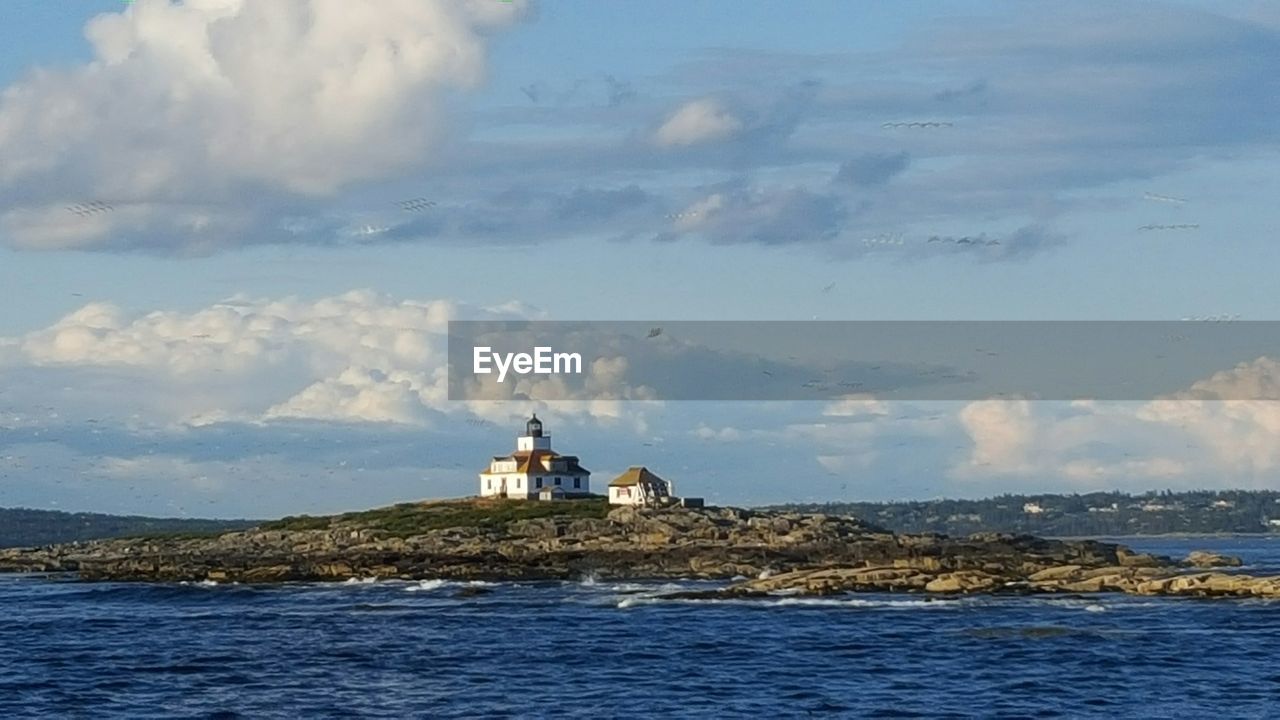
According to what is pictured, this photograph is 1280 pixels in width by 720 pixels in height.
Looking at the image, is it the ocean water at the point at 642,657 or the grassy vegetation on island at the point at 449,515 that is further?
the grassy vegetation on island at the point at 449,515

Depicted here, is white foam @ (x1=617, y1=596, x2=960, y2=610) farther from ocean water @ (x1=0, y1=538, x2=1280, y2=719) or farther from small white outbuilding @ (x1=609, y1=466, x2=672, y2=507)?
small white outbuilding @ (x1=609, y1=466, x2=672, y2=507)

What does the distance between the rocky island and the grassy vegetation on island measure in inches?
11.8

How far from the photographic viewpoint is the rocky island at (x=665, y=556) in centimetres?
11281

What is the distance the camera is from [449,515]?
547ft

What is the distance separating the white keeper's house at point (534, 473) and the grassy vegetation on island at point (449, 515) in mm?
3501

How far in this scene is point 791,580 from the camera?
112438 mm

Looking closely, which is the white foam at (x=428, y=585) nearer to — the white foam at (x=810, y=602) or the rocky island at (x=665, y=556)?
the rocky island at (x=665, y=556)

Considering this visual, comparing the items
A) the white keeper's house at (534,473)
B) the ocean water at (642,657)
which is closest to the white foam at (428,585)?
the ocean water at (642,657)

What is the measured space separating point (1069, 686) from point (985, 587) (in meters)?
43.5

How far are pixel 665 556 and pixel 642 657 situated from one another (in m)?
58.9

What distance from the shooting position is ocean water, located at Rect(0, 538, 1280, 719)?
63.0 metres

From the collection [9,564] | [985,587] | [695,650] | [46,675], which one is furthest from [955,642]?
[9,564]

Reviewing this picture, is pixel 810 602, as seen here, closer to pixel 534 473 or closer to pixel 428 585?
pixel 428 585

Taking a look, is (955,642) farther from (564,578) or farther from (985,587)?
(564,578)
